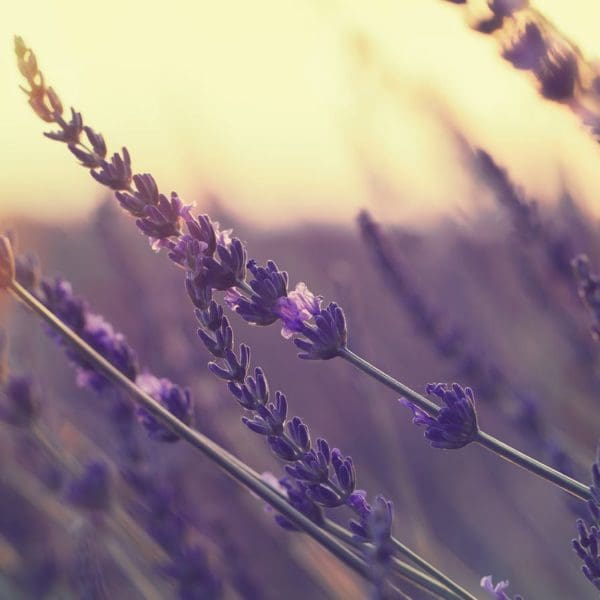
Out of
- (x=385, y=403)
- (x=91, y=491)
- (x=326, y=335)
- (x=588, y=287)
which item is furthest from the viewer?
(x=385, y=403)

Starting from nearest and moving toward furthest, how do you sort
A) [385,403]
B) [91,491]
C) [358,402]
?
[91,491], [385,403], [358,402]

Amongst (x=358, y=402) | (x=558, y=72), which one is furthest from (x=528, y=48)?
(x=358, y=402)

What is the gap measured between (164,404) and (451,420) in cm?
41

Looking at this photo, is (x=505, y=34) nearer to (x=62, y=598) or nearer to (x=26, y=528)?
(x=62, y=598)

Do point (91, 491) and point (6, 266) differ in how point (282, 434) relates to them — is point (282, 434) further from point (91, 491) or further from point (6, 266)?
point (91, 491)

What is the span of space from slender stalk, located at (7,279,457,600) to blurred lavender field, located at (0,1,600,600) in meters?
0.15

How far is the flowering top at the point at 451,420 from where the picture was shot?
2.96 feet

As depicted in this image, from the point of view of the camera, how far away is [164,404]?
111cm

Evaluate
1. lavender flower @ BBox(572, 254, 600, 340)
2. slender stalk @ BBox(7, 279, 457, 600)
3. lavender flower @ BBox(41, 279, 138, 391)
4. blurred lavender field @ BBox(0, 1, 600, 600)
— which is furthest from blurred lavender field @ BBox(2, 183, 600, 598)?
slender stalk @ BBox(7, 279, 457, 600)

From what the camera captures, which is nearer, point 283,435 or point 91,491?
point 283,435

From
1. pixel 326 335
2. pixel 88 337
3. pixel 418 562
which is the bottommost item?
pixel 88 337

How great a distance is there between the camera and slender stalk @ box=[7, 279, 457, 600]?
861 millimetres

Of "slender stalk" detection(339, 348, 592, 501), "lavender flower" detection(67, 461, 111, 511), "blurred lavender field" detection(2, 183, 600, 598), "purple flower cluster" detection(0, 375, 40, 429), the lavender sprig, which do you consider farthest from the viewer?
"blurred lavender field" detection(2, 183, 600, 598)

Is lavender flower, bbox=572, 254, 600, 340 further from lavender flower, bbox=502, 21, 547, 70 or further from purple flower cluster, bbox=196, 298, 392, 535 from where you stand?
purple flower cluster, bbox=196, 298, 392, 535
